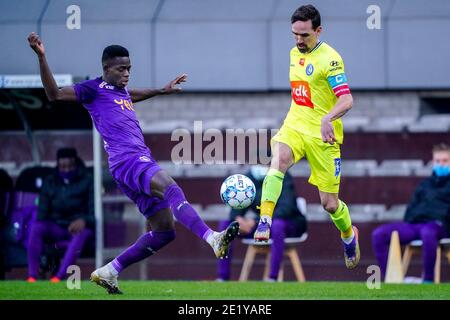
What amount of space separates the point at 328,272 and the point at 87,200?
11.0ft

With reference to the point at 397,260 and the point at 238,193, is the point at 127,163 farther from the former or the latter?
the point at 397,260

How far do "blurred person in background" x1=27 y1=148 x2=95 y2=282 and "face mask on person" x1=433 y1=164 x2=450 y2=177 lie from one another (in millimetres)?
3871

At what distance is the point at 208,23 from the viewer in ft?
50.9

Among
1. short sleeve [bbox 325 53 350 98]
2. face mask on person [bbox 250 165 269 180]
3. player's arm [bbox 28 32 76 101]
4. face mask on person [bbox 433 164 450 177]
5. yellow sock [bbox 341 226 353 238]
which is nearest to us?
player's arm [bbox 28 32 76 101]

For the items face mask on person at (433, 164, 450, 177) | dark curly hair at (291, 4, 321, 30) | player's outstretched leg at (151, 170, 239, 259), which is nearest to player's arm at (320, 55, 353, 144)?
dark curly hair at (291, 4, 321, 30)

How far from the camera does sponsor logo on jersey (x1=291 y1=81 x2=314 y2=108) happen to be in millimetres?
9984

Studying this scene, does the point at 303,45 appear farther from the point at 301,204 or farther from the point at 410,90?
the point at 410,90

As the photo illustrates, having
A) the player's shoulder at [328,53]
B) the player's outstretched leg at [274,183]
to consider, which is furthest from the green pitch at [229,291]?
the player's shoulder at [328,53]

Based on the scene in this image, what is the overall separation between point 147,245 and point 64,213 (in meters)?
4.25

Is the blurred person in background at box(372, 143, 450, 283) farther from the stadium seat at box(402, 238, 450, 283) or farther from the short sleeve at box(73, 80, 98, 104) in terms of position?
the short sleeve at box(73, 80, 98, 104)

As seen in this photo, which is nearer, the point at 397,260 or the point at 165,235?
the point at 165,235

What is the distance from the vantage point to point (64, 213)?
44.4ft

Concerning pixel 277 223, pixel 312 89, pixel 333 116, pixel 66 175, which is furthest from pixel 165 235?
pixel 66 175
